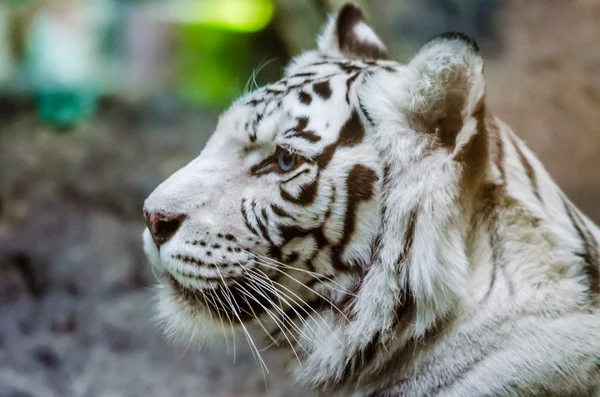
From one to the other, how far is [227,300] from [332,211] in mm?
223

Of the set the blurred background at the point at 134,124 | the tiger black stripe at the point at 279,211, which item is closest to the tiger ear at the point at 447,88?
the tiger black stripe at the point at 279,211

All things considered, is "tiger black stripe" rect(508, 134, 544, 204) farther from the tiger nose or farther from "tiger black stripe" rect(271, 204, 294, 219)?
the tiger nose

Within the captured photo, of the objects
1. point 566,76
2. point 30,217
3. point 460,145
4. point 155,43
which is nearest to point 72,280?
point 30,217

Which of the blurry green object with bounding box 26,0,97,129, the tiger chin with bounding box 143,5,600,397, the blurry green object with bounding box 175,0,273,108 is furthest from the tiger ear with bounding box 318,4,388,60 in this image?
the blurry green object with bounding box 26,0,97,129

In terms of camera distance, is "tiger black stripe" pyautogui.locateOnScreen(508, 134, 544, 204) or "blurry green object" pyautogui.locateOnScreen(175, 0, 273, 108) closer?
"tiger black stripe" pyautogui.locateOnScreen(508, 134, 544, 204)

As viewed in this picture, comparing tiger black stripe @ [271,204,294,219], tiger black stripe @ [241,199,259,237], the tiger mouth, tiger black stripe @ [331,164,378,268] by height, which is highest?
tiger black stripe @ [331,164,378,268]

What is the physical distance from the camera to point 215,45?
2.06 meters

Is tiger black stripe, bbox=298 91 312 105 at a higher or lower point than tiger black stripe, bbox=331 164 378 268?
higher

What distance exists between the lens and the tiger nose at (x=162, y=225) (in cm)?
92

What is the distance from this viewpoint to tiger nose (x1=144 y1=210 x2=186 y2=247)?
92 centimetres

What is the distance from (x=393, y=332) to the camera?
88 cm

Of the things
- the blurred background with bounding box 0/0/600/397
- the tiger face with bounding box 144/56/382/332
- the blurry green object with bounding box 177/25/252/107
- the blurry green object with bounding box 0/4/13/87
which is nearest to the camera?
the tiger face with bounding box 144/56/382/332

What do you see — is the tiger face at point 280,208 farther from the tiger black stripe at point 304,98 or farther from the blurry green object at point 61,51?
the blurry green object at point 61,51

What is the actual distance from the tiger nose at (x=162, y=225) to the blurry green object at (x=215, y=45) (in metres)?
1.07
